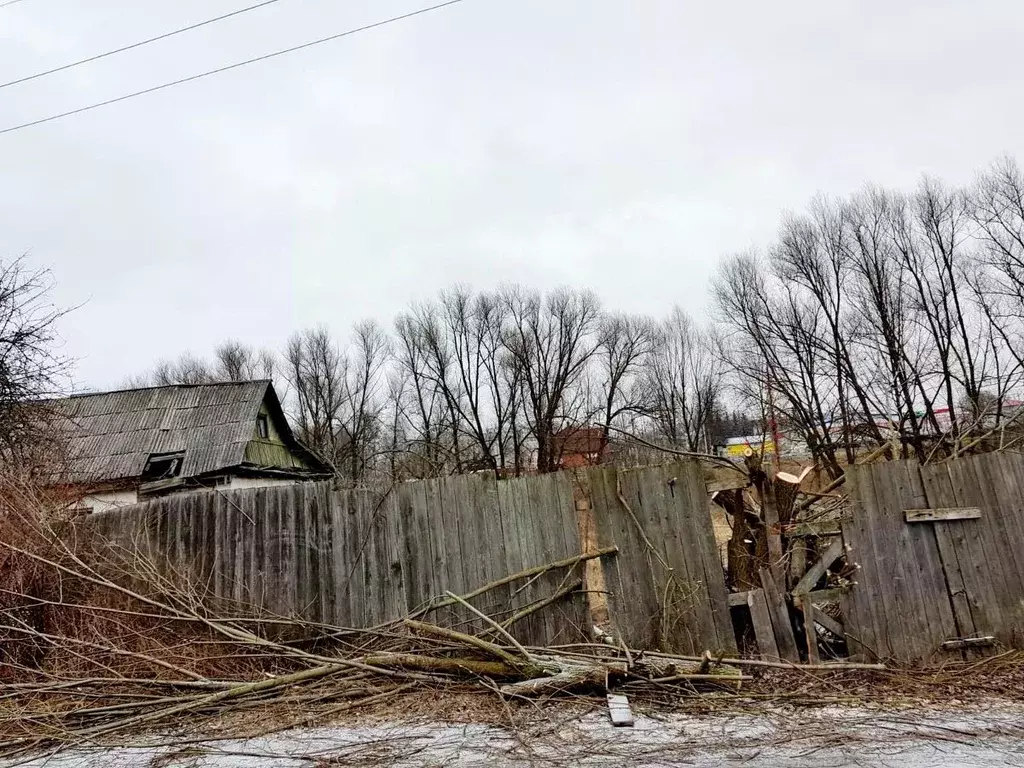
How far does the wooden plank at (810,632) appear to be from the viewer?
189 inches

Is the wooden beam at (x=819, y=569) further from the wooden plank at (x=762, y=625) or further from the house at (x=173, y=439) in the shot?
the house at (x=173, y=439)

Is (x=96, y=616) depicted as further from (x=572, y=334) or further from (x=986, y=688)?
(x=572, y=334)

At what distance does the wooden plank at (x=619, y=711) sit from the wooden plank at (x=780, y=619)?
58.5 inches

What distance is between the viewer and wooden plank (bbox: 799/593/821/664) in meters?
4.81

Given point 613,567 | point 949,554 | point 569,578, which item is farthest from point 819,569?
point 569,578

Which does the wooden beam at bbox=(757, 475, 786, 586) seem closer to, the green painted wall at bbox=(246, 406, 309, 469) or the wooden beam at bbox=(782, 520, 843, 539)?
the wooden beam at bbox=(782, 520, 843, 539)

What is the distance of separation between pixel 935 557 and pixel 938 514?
0.36 m

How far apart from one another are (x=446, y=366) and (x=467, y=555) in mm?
33391

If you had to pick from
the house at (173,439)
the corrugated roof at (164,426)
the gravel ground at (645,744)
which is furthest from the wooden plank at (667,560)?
the corrugated roof at (164,426)

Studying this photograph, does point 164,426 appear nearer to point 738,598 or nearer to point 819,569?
point 738,598

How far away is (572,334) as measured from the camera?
38.7 meters

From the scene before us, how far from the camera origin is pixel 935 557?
16.8 feet

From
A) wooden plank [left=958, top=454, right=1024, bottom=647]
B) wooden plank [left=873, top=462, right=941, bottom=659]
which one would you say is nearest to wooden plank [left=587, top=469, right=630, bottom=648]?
wooden plank [left=873, top=462, right=941, bottom=659]

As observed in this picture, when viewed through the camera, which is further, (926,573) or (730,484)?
(730,484)
